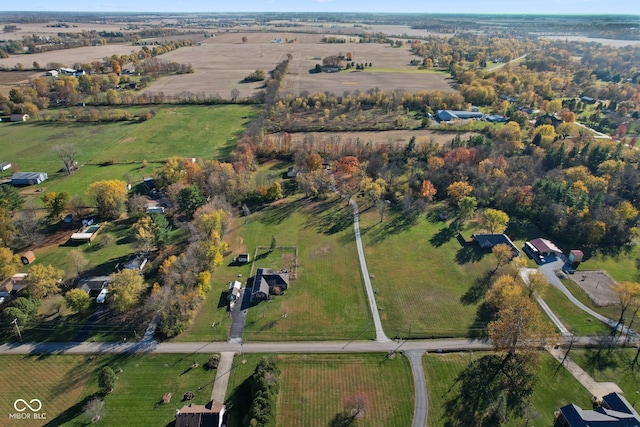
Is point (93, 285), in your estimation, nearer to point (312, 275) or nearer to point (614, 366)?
point (312, 275)

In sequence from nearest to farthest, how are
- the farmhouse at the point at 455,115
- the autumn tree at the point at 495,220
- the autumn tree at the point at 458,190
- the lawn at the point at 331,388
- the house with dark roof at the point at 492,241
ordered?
the lawn at the point at 331,388
the house with dark roof at the point at 492,241
the autumn tree at the point at 495,220
the autumn tree at the point at 458,190
the farmhouse at the point at 455,115

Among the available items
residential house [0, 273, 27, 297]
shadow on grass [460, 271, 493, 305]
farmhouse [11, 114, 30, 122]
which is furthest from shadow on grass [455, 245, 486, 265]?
farmhouse [11, 114, 30, 122]

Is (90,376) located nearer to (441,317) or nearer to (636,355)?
(441,317)

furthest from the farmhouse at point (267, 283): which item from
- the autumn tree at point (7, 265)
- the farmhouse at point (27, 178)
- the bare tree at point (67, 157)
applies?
the bare tree at point (67, 157)

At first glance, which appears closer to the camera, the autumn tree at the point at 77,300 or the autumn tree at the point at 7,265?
the autumn tree at the point at 77,300

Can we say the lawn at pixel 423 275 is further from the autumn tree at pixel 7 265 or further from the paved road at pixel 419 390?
the autumn tree at pixel 7 265

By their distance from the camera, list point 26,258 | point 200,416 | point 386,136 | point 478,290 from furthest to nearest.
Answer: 1. point 386,136
2. point 26,258
3. point 478,290
4. point 200,416

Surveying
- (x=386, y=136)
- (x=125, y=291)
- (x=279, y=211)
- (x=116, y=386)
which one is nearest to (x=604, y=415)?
(x=116, y=386)
